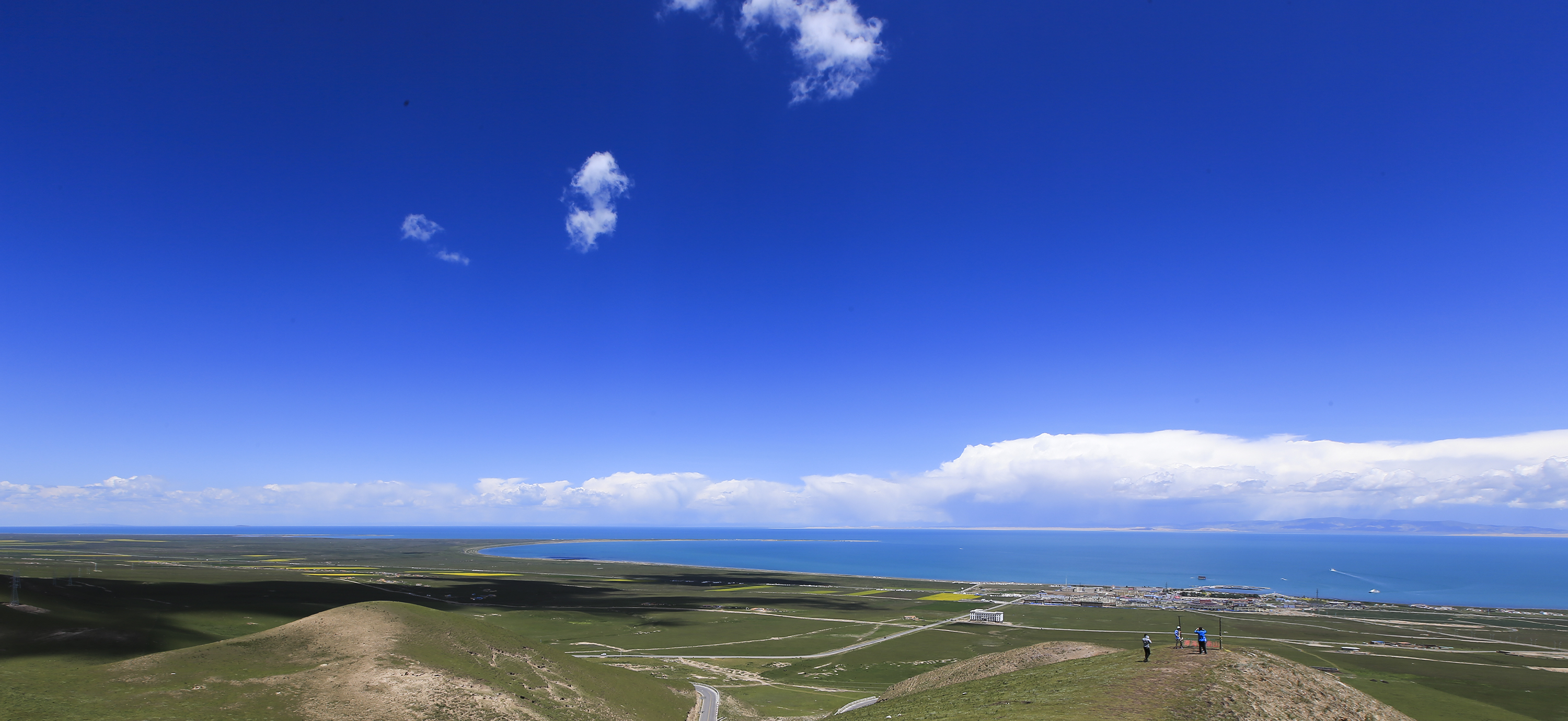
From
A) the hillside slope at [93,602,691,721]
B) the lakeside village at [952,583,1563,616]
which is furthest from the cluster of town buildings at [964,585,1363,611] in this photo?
the hillside slope at [93,602,691,721]

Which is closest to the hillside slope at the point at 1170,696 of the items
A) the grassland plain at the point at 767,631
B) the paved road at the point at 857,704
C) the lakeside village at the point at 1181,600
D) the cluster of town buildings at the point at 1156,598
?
the paved road at the point at 857,704

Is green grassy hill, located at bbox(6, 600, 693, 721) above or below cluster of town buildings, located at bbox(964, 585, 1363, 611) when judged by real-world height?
above

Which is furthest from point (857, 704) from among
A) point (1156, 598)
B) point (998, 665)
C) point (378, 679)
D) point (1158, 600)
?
point (1156, 598)

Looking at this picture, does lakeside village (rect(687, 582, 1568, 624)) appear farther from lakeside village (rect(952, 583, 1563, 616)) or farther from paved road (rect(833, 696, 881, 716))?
paved road (rect(833, 696, 881, 716))

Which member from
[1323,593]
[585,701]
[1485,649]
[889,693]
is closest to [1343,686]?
[889,693]

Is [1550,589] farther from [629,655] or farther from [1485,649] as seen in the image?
[629,655]

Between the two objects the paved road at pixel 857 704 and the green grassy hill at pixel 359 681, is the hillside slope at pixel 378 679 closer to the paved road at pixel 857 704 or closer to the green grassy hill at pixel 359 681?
the green grassy hill at pixel 359 681
